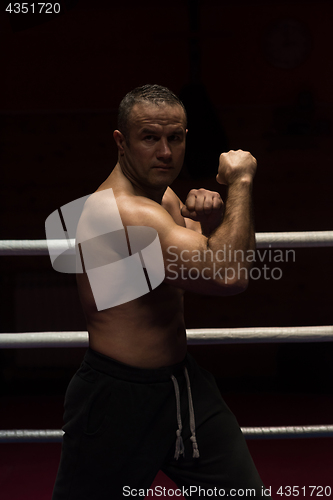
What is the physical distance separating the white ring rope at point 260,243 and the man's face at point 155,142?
28cm

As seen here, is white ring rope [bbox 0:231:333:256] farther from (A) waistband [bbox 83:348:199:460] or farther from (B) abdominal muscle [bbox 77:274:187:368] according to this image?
(A) waistband [bbox 83:348:199:460]

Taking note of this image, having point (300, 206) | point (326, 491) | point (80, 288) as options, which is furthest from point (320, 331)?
point (300, 206)

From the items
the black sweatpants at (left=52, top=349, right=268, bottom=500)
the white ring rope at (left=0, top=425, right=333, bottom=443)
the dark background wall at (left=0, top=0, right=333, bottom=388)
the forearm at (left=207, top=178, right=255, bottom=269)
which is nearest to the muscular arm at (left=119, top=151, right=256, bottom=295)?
the forearm at (left=207, top=178, right=255, bottom=269)

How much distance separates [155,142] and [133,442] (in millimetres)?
639

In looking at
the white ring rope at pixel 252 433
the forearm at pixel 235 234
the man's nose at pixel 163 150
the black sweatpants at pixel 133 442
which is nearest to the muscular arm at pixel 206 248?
the forearm at pixel 235 234

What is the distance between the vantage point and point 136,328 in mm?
1070

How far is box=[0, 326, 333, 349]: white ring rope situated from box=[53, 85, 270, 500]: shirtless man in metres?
0.16

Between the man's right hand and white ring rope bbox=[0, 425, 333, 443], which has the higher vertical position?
the man's right hand

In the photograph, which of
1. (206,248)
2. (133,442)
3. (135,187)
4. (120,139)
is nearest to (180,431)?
(133,442)

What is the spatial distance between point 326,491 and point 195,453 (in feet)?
4.31

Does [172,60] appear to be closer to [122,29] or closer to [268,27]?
[122,29]

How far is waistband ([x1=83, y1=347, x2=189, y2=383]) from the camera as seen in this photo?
1.06 m

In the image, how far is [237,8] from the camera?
3.77 m

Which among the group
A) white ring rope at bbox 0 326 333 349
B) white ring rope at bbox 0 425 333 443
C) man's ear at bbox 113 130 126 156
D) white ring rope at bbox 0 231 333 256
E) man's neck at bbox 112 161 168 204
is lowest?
white ring rope at bbox 0 425 333 443
